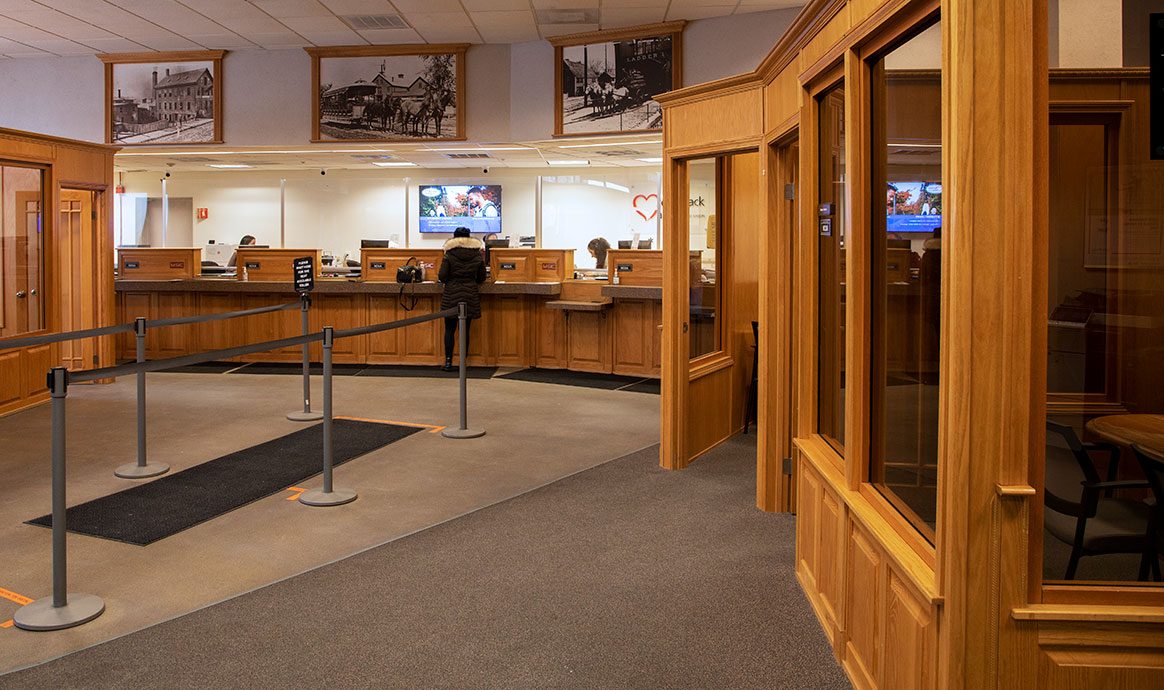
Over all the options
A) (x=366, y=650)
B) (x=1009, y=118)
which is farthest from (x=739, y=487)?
(x=1009, y=118)

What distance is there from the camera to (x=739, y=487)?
5285 mm

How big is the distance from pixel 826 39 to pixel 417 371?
763 cm

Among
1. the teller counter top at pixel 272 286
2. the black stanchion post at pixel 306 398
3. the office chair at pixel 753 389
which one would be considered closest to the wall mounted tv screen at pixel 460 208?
the teller counter top at pixel 272 286

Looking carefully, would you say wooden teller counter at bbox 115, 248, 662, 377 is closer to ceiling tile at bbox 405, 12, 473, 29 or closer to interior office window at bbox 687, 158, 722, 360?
ceiling tile at bbox 405, 12, 473, 29

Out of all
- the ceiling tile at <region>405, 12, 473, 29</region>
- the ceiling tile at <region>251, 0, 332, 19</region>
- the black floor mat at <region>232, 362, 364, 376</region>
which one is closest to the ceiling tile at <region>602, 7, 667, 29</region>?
the ceiling tile at <region>405, 12, 473, 29</region>

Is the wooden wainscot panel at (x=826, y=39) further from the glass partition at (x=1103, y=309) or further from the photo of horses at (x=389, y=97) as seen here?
the photo of horses at (x=389, y=97)

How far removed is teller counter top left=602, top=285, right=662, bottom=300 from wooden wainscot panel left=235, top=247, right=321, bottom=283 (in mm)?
3819

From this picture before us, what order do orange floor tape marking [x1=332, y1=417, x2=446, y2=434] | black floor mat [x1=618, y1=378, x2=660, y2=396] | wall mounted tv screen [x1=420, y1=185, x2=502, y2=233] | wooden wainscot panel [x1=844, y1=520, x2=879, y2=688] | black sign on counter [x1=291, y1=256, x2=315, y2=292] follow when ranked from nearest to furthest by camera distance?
wooden wainscot panel [x1=844, y1=520, x2=879, y2=688] < orange floor tape marking [x1=332, y1=417, x2=446, y2=434] < black sign on counter [x1=291, y1=256, x2=315, y2=292] < black floor mat [x1=618, y1=378, x2=660, y2=396] < wall mounted tv screen [x1=420, y1=185, x2=502, y2=233]

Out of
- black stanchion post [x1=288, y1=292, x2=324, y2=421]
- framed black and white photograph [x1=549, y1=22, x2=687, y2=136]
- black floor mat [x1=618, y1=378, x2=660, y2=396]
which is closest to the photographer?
black stanchion post [x1=288, y1=292, x2=324, y2=421]

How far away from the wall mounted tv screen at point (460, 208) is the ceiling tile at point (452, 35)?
3.78m

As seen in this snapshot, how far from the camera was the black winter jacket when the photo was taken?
32.0ft

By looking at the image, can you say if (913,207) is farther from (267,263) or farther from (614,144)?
(267,263)

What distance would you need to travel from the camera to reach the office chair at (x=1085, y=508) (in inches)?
86.4

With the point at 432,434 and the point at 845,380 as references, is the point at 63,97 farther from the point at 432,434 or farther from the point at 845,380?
the point at 845,380
